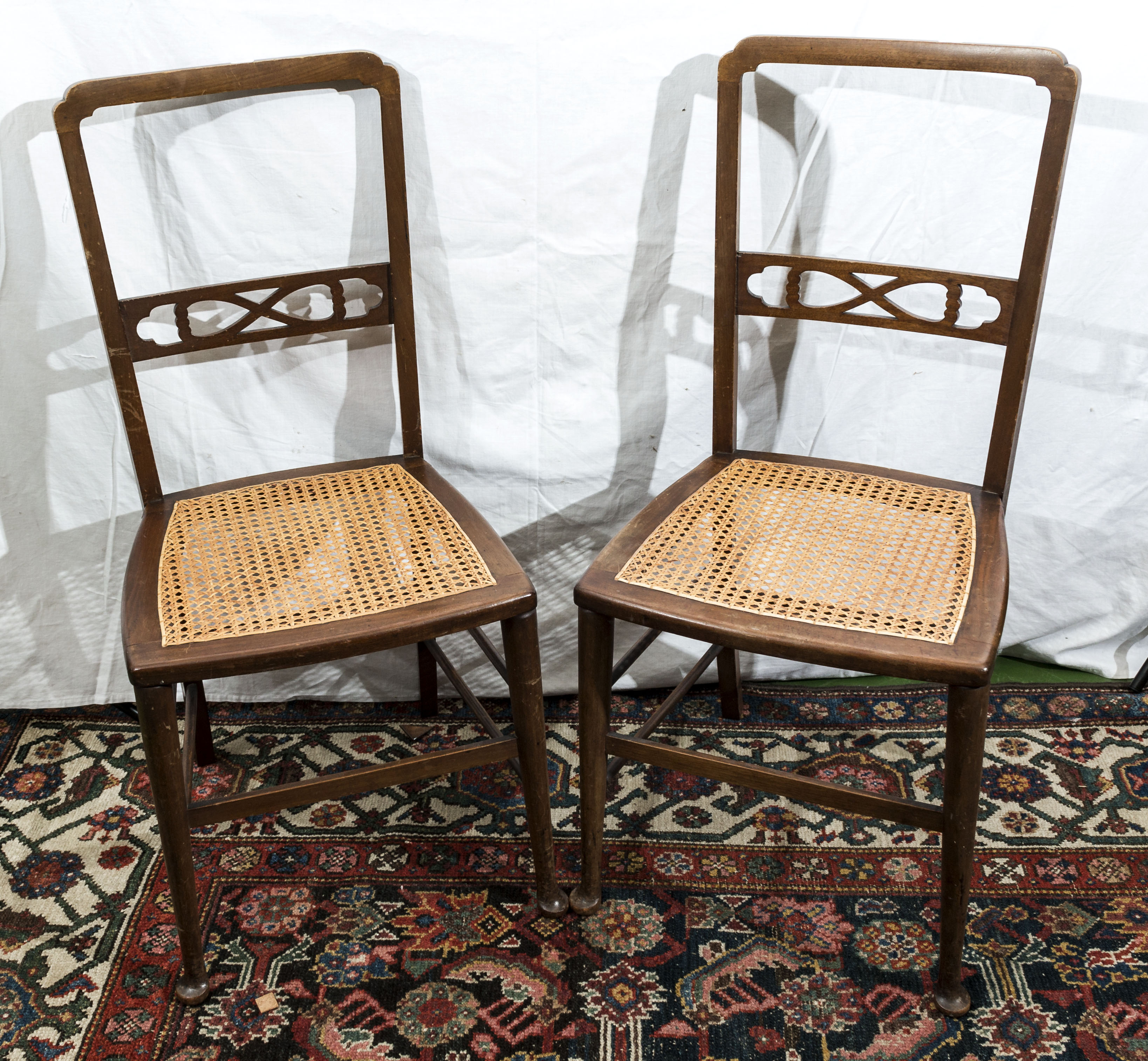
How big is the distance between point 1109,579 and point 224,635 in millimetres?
1466

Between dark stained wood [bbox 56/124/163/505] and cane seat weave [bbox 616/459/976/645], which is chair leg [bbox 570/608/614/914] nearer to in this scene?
cane seat weave [bbox 616/459/976/645]

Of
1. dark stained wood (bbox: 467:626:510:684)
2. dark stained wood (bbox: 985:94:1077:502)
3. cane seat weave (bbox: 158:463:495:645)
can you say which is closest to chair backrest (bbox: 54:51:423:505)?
cane seat weave (bbox: 158:463:495:645)

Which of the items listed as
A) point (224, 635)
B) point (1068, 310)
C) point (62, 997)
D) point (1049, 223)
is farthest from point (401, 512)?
point (1068, 310)

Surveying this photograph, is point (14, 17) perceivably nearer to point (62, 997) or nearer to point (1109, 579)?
point (62, 997)

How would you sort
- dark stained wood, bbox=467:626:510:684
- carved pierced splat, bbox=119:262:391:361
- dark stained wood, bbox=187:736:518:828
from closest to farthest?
dark stained wood, bbox=187:736:518:828 → carved pierced splat, bbox=119:262:391:361 → dark stained wood, bbox=467:626:510:684

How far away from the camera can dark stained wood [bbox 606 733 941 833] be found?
126 centimetres

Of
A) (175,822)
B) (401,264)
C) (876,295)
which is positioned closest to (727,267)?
(876,295)

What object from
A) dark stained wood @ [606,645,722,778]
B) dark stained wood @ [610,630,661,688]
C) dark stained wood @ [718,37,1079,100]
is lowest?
dark stained wood @ [606,645,722,778]

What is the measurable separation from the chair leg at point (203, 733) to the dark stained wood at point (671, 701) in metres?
0.64

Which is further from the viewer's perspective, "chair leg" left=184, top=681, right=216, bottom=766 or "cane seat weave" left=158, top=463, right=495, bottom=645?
"chair leg" left=184, top=681, right=216, bottom=766

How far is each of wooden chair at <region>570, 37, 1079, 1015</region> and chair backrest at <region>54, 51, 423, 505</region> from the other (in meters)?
0.42

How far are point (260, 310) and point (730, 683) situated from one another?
0.95 meters

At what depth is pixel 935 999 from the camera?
1.36 metres

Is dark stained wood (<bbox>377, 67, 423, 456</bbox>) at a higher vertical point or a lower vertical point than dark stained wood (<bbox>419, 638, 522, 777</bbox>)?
higher
